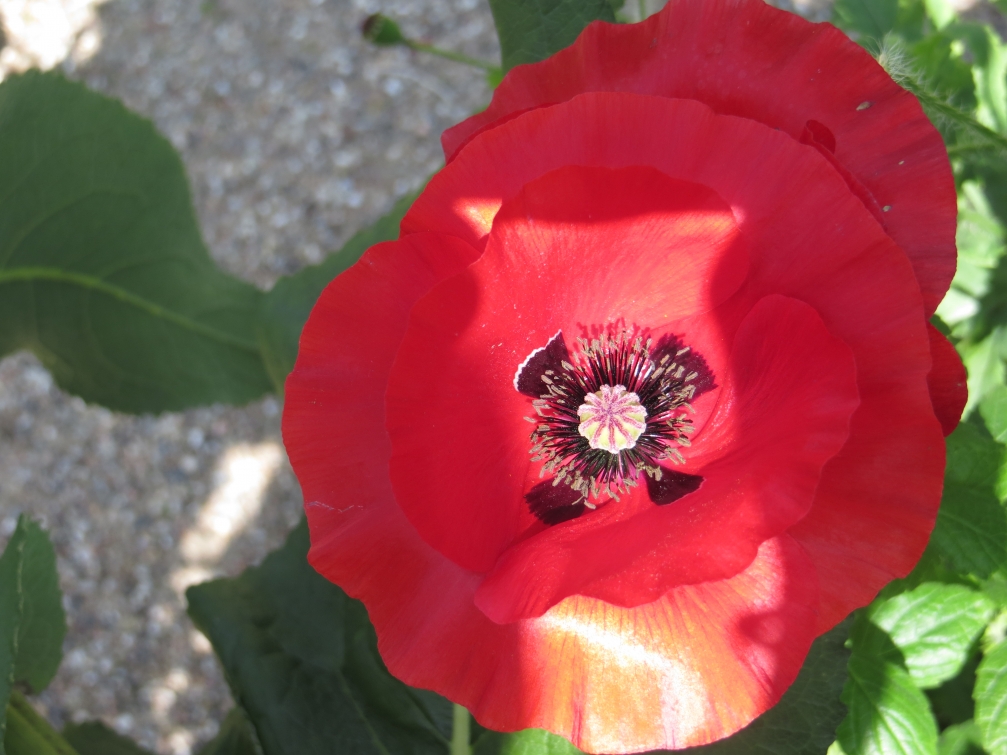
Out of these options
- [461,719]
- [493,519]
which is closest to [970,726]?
[461,719]

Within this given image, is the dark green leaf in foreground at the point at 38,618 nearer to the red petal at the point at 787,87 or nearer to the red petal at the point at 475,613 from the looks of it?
the red petal at the point at 475,613

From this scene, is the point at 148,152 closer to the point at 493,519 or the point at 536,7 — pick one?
the point at 536,7

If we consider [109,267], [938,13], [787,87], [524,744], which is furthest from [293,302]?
[938,13]

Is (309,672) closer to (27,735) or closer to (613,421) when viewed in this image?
(27,735)

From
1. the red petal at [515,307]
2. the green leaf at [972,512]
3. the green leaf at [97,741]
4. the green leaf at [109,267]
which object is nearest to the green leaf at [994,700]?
the green leaf at [972,512]

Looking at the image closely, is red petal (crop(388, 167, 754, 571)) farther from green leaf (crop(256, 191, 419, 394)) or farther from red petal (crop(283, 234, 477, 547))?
green leaf (crop(256, 191, 419, 394))

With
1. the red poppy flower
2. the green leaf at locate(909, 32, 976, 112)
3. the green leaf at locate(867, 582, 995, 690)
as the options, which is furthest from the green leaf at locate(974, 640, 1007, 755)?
the green leaf at locate(909, 32, 976, 112)
